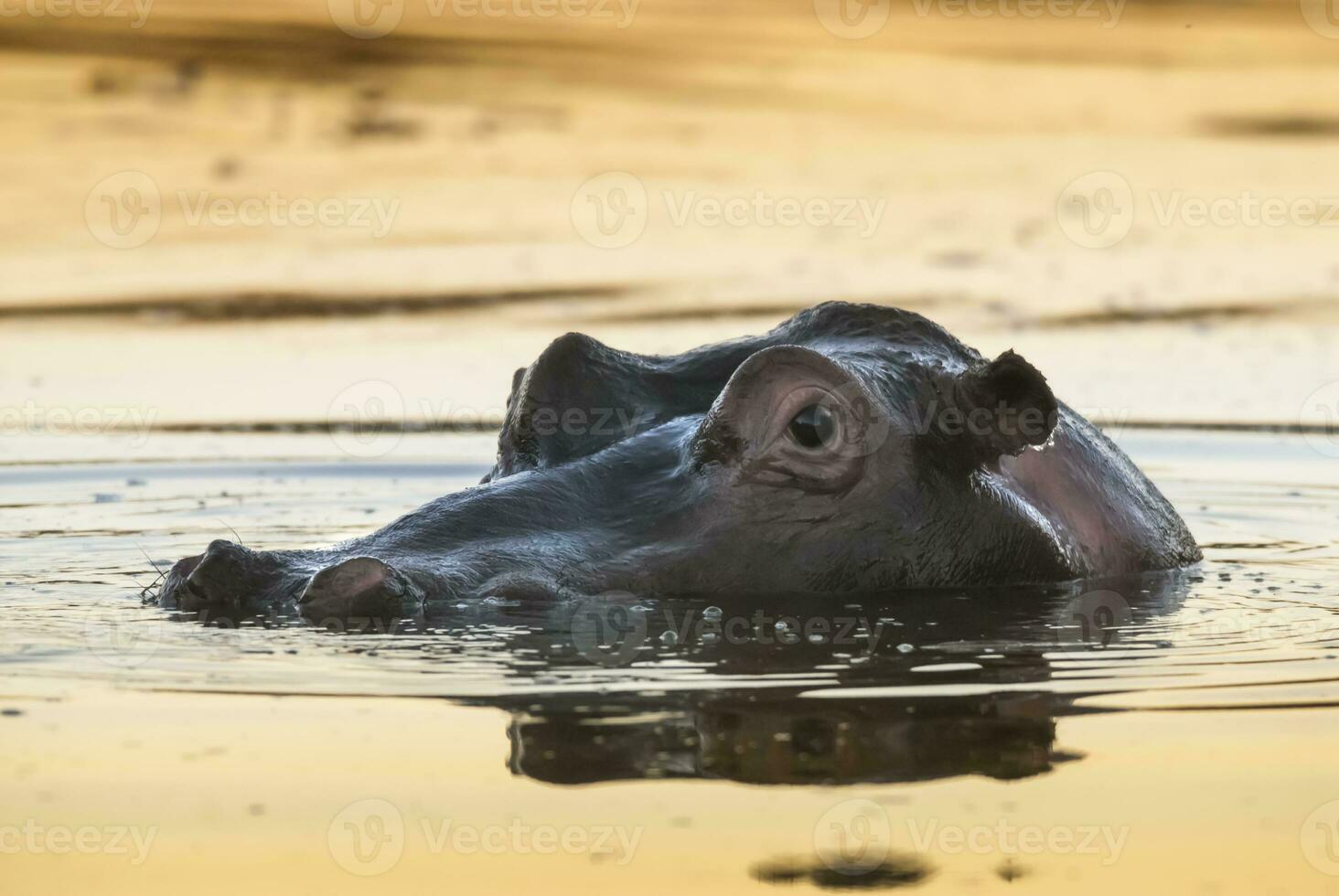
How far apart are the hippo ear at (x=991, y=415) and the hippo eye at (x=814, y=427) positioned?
0.45 meters

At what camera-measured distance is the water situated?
430 cm

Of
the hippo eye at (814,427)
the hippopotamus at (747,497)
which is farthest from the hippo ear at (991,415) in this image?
the hippo eye at (814,427)

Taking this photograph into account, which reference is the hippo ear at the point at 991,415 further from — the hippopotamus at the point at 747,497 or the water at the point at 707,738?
the water at the point at 707,738

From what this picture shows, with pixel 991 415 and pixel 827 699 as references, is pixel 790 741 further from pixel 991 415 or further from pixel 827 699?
pixel 991 415

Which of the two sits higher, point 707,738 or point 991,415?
point 991,415

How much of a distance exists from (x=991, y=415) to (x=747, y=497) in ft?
2.96

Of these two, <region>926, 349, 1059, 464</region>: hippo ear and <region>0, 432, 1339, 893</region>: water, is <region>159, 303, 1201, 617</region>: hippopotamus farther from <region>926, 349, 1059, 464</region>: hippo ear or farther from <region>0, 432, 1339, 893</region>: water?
<region>0, 432, 1339, 893</region>: water

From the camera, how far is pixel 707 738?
5.15 metres

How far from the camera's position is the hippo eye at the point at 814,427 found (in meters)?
6.84

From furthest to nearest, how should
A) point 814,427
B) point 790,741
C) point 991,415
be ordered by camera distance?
point 991,415 < point 814,427 < point 790,741

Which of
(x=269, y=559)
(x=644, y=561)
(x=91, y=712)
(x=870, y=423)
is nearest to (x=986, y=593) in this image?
(x=870, y=423)

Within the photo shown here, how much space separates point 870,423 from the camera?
6914 mm

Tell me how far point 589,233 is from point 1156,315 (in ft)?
18.0

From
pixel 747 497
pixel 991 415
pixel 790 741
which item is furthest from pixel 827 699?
pixel 991 415
